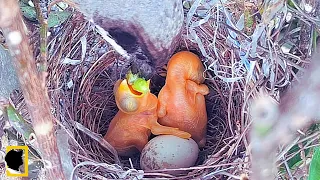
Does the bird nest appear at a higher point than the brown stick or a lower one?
lower

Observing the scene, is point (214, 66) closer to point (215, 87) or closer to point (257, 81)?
point (215, 87)

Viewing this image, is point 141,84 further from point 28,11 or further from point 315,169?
point 315,169

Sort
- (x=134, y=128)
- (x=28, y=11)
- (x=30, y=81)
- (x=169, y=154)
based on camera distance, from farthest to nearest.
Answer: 1. (x=134, y=128)
2. (x=169, y=154)
3. (x=28, y=11)
4. (x=30, y=81)

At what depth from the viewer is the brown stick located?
36 cm

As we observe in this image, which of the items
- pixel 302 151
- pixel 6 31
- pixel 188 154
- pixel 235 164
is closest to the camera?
pixel 6 31

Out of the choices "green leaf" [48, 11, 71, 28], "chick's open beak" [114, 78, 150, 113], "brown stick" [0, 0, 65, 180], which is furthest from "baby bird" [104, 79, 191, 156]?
"brown stick" [0, 0, 65, 180]

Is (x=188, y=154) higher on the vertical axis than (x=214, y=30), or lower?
lower

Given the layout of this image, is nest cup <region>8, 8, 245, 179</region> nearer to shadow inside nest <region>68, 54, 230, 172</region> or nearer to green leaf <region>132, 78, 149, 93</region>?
shadow inside nest <region>68, 54, 230, 172</region>

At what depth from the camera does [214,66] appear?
931mm

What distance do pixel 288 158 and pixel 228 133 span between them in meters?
0.25

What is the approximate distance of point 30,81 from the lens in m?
0.43

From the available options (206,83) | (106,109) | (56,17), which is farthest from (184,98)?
(56,17)

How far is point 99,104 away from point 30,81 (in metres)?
0.60

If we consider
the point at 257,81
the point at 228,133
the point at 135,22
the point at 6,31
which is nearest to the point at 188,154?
the point at 228,133
